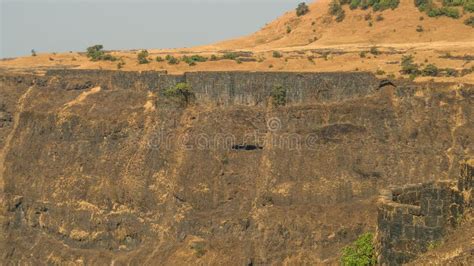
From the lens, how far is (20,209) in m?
51.2

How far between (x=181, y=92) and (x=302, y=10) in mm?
36373

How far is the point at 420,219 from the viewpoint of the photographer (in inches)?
578

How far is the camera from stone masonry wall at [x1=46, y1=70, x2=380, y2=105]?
166 ft

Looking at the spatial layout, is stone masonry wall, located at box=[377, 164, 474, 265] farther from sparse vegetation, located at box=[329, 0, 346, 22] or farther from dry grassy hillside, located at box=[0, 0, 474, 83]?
sparse vegetation, located at box=[329, 0, 346, 22]

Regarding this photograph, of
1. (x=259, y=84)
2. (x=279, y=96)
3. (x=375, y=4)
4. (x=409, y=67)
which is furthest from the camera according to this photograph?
(x=375, y=4)

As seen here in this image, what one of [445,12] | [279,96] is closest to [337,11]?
[445,12]

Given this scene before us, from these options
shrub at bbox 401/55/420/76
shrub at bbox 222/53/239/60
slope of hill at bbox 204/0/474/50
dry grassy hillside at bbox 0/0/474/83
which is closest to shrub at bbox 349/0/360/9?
dry grassy hillside at bbox 0/0/474/83

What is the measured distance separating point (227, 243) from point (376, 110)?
12367 mm

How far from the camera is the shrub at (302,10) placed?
85.6 metres

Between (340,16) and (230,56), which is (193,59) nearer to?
(230,56)

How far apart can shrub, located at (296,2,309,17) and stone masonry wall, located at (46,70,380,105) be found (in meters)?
34.1

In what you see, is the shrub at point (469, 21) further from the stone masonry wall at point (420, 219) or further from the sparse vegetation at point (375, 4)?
the stone masonry wall at point (420, 219)

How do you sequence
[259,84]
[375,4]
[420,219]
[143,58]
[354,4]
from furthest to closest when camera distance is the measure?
[354,4], [375,4], [143,58], [259,84], [420,219]

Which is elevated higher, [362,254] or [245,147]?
[362,254]
